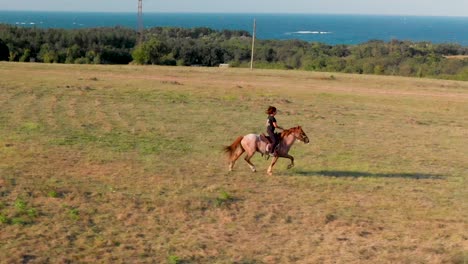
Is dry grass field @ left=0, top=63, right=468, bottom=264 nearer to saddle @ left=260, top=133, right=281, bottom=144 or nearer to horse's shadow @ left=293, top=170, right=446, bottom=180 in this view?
horse's shadow @ left=293, top=170, right=446, bottom=180

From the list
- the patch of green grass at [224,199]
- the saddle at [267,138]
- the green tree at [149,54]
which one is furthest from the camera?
the green tree at [149,54]

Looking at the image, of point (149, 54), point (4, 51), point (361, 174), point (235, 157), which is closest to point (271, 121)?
point (235, 157)

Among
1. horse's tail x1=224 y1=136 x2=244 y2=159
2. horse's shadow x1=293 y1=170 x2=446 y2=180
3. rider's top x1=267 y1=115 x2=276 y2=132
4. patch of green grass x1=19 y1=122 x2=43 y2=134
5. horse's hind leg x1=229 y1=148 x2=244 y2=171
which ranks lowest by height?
horse's shadow x1=293 y1=170 x2=446 y2=180

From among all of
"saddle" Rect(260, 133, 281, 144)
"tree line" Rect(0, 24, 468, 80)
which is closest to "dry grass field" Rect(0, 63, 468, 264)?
"saddle" Rect(260, 133, 281, 144)

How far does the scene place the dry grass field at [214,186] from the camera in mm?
9664

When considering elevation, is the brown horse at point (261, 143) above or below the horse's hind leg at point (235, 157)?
above

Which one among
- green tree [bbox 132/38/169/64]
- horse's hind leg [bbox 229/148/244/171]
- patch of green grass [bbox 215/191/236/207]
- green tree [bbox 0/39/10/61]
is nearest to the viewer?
patch of green grass [bbox 215/191/236/207]

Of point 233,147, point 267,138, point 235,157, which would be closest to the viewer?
point 267,138

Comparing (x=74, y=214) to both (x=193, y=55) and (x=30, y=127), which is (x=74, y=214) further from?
(x=193, y=55)

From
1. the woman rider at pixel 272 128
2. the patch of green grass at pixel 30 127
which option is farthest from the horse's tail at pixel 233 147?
the patch of green grass at pixel 30 127

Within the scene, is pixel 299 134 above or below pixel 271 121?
below

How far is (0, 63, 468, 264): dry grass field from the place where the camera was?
966cm

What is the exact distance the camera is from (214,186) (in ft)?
42.7

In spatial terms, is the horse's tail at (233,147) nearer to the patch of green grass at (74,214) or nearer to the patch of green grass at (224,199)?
the patch of green grass at (224,199)
